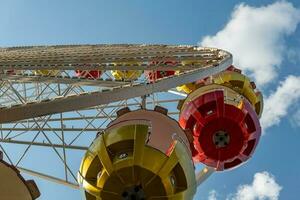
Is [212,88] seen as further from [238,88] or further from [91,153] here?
[91,153]

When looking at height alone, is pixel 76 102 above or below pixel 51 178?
below

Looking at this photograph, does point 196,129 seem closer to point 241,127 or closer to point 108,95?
point 241,127

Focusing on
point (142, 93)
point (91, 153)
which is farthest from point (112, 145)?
point (142, 93)

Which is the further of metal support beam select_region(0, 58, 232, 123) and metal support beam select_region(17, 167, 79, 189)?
metal support beam select_region(17, 167, 79, 189)

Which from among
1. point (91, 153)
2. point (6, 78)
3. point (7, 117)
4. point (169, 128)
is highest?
point (6, 78)

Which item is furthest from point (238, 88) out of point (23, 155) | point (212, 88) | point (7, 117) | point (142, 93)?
point (7, 117)

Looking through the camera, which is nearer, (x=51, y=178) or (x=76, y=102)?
(x=76, y=102)

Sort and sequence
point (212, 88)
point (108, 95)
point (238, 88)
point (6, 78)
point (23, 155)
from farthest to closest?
point (238, 88), point (212, 88), point (23, 155), point (6, 78), point (108, 95)

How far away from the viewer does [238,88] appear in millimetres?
21375

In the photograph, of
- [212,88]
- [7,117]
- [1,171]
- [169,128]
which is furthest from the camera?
[212,88]

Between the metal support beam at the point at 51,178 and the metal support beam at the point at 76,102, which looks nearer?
the metal support beam at the point at 76,102

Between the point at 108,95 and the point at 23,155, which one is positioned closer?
the point at 108,95

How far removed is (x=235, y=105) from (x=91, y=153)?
643 centimetres

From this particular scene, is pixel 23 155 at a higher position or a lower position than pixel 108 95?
higher
